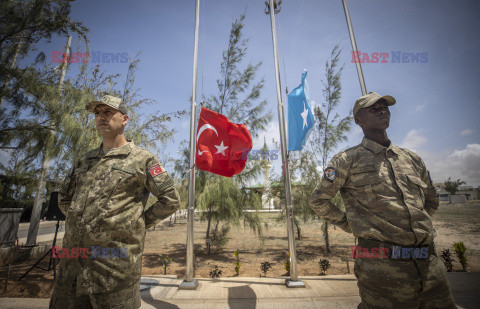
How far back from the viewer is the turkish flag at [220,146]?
4.09 m

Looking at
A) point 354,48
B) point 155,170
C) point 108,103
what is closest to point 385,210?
point 155,170

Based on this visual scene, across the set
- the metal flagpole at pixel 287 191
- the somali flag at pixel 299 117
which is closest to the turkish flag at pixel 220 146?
the metal flagpole at pixel 287 191

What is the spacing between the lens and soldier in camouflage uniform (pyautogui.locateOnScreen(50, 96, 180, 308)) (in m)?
1.64

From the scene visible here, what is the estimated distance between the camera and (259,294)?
3.19m

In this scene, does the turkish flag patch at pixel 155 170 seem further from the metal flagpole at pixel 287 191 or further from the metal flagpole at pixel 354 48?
the metal flagpole at pixel 354 48

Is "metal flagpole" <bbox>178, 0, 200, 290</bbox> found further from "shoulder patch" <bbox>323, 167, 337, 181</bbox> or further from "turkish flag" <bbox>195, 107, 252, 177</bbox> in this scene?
"shoulder patch" <bbox>323, 167, 337, 181</bbox>

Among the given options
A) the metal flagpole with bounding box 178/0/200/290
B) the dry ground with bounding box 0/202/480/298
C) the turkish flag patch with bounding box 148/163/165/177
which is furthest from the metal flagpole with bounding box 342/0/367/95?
the turkish flag patch with bounding box 148/163/165/177

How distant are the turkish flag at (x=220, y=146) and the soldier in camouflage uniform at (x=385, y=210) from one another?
7.61 feet

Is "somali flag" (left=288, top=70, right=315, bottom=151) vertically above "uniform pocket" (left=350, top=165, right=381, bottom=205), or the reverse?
"somali flag" (left=288, top=70, right=315, bottom=151)

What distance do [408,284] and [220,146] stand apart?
11.0 feet

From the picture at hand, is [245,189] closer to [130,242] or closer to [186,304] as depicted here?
[186,304]

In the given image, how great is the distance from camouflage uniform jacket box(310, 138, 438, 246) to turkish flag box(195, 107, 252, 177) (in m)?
2.31

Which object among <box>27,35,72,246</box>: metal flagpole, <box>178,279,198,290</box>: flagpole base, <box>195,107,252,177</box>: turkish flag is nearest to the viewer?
<box>178,279,198,290</box>: flagpole base

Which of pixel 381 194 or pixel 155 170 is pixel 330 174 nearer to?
pixel 381 194
